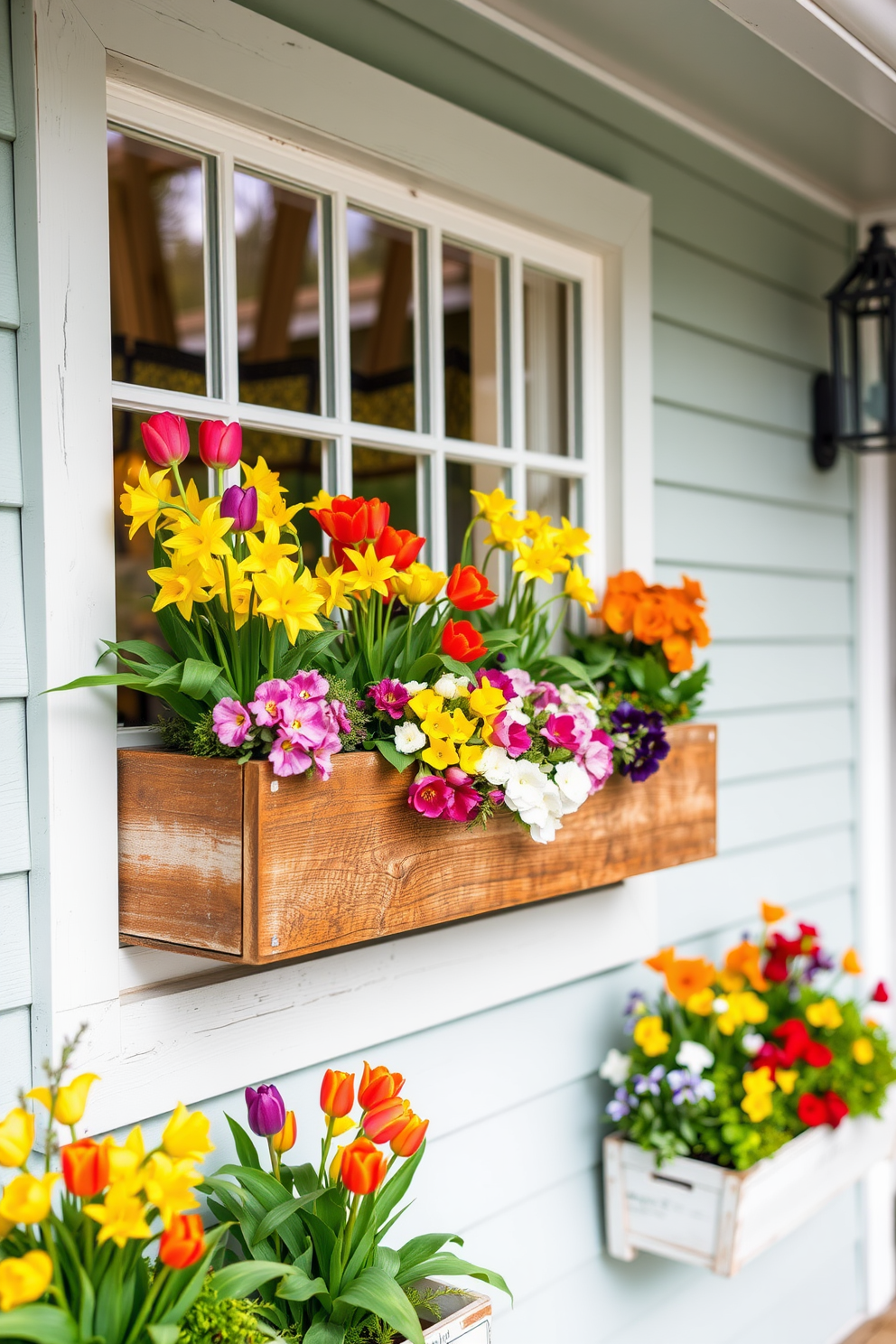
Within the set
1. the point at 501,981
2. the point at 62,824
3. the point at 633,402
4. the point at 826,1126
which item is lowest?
the point at 826,1126

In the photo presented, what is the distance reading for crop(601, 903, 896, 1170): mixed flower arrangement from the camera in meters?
1.97

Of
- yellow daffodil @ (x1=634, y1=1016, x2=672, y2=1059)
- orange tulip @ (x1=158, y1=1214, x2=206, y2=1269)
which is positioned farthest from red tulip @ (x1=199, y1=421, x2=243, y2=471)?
yellow daffodil @ (x1=634, y1=1016, x2=672, y2=1059)

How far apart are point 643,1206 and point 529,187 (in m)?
1.73

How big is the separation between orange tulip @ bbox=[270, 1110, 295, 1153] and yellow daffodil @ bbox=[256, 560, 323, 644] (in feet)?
1.82

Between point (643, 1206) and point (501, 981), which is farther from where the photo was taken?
point (643, 1206)

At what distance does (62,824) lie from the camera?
129 cm

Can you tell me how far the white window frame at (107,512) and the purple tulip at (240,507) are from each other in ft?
0.48

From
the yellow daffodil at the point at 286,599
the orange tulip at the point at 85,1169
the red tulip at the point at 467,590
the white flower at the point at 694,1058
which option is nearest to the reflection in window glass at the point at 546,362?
the red tulip at the point at 467,590

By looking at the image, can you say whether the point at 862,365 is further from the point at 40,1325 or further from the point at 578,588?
the point at 40,1325

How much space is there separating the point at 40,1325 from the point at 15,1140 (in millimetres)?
163

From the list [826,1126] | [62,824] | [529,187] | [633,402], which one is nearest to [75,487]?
[62,824]

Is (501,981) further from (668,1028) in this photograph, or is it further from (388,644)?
(388,644)

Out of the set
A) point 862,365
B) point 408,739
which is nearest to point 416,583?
point 408,739

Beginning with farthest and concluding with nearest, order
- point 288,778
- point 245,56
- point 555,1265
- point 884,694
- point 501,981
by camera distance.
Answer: point 884,694
point 555,1265
point 501,981
point 245,56
point 288,778
